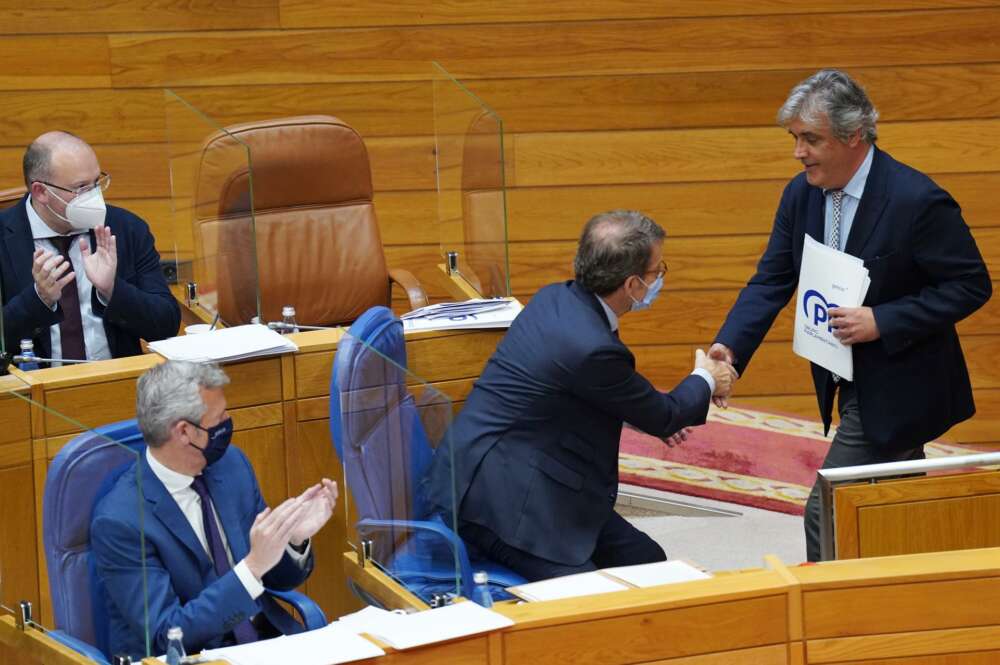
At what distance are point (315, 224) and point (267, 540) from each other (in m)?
1.80

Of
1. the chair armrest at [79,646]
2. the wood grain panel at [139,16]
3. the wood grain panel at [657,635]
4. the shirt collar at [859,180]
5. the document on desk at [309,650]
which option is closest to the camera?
the document on desk at [309,650]

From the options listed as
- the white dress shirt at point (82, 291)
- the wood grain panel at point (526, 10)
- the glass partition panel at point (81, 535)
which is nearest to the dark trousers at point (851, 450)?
the glass partition panel at point (81, 535)

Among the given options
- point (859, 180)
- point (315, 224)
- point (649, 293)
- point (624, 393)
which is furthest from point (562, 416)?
point (315, 224)

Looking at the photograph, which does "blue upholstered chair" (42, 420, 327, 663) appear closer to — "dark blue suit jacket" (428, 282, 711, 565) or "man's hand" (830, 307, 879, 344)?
"dark blue suit jacket" (428, 282, 711, 565)

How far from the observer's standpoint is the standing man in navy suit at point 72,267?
3.53m

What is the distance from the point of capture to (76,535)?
2.60 m

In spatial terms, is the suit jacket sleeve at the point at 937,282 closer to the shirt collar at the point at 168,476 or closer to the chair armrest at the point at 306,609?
the chair armrest at the point at 306,609

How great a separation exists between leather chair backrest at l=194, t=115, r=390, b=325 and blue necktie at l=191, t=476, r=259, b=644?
4.78 ft

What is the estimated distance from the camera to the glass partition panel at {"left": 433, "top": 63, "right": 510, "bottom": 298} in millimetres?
3900

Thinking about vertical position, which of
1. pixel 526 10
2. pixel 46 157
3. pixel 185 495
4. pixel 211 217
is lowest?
pixel 185 495

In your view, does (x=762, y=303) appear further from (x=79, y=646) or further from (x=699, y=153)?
(x=79, y=646)

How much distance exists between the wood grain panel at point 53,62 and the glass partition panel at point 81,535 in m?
2.35

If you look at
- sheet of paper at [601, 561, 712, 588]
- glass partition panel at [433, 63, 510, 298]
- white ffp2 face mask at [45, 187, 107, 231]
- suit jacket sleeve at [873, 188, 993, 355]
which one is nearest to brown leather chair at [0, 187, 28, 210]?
white ffp2 face mask at [45, 187, 107, 231]

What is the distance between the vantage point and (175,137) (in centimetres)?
398
